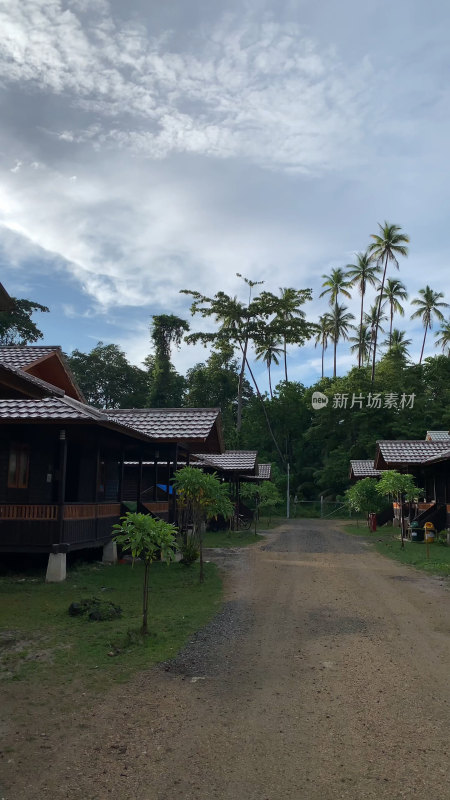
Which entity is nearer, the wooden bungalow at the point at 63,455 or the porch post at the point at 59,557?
the porch post at the point at 59,557

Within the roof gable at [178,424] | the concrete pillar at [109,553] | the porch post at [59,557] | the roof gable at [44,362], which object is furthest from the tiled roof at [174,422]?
the porch post at [59,557]

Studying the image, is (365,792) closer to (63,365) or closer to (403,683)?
(403,683)

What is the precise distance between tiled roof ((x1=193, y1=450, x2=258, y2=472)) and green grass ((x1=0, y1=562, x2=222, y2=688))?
596 inches

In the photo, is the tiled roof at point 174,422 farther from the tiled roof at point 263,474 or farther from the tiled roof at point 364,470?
the tiled roof at point 364,470

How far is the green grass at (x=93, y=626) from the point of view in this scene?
6797 millimetres

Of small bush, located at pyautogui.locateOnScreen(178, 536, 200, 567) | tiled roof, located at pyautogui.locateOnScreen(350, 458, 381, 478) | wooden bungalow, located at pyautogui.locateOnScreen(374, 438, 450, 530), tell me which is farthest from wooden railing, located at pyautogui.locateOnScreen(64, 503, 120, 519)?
tiled roof, located at pyautogui.locateOnScreen(350, 458, 381, 478)

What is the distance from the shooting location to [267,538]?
2702cm

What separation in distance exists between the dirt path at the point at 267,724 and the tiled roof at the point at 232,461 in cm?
1955

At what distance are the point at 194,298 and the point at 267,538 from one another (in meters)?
30.2

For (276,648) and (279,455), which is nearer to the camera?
(276,648)

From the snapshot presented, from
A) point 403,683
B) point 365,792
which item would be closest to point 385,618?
point 403,683

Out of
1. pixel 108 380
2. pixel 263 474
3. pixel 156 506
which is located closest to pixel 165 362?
pixel 108 380

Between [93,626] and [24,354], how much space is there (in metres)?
11.3

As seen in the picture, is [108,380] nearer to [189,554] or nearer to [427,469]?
[427,469]
